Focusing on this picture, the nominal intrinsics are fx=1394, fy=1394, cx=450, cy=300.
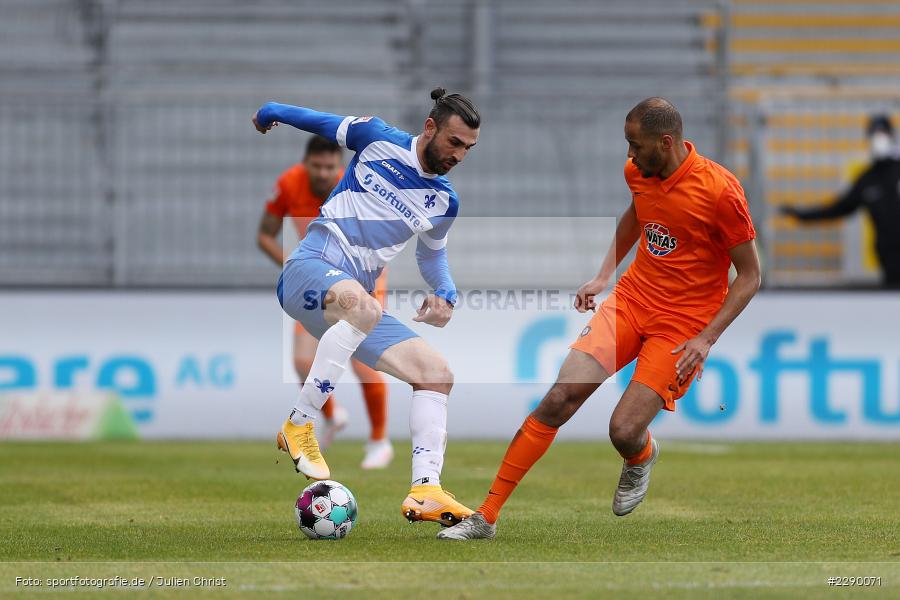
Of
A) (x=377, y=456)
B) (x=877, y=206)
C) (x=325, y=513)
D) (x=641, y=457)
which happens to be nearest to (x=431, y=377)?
(x=325, y=513)

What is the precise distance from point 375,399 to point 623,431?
4581 mm

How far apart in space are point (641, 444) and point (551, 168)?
8135 mm

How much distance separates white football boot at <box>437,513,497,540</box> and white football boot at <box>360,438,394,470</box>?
412 cm

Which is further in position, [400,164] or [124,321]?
[124,321]

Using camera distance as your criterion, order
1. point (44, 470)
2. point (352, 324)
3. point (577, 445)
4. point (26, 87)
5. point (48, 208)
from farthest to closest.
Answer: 1. point (26, 87)
2. point (48, 208)
3. point (577, 445)
4. point (44, 470)
5. point (352, 324)

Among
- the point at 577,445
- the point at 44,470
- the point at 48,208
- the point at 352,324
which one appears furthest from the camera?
the point at 48,208

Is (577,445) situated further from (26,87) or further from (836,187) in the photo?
(26,87)

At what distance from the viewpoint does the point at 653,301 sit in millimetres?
7184

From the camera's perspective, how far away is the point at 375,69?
16.7 m

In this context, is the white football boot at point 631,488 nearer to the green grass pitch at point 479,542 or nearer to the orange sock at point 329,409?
the green grass pitch at point 479,542

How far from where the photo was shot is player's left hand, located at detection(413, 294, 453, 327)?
7137mm

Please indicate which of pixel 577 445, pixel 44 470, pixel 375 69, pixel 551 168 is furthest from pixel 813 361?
pixel 44 470

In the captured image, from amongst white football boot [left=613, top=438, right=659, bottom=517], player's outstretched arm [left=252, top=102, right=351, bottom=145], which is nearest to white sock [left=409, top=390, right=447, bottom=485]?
Answer: white football boot [left=613, top=438, right=659, bottom=517]

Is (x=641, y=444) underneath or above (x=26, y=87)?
underneath
